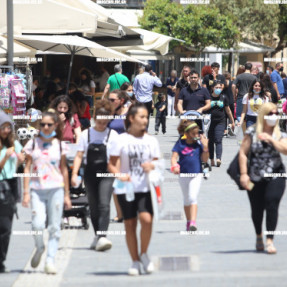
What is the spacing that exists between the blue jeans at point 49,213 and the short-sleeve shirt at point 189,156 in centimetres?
243

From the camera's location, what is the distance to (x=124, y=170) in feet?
27.0

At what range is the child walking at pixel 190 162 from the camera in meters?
10.3

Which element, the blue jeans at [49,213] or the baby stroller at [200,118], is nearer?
the blue jeans at [49,213]

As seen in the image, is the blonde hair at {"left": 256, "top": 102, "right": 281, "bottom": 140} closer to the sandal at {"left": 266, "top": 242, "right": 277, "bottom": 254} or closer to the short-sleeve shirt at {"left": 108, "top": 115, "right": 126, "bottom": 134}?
the sandal at {"left": 266, "top": 242, "right": 277, "bottom": 254}

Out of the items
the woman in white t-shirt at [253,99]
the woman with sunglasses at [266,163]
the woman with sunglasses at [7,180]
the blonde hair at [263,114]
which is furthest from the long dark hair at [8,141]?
the woman in white t-shirt at [253,99]

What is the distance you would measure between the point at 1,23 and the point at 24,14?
0.48m

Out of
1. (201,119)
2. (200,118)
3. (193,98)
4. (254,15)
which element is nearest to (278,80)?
(193,98)

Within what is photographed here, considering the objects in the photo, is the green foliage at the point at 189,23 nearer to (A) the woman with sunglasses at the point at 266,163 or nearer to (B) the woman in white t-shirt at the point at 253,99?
(B) the woman in white t-shirt at the point at 253,99

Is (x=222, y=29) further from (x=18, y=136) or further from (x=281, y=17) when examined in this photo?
(x=18, y=136)

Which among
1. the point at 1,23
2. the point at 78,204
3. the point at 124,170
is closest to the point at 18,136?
the point at 1,23

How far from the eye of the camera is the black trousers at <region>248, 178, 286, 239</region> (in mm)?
8969

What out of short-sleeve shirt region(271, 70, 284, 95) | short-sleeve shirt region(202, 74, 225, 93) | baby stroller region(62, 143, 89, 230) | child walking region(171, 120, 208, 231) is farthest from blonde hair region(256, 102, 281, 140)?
short-sleeve shirt region(271, 70, 284, 95)

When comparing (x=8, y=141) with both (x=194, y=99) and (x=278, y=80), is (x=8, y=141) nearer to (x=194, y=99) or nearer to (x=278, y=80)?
(x=194, y=99)

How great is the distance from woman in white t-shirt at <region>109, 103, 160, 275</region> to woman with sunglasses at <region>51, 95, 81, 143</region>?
309cm
